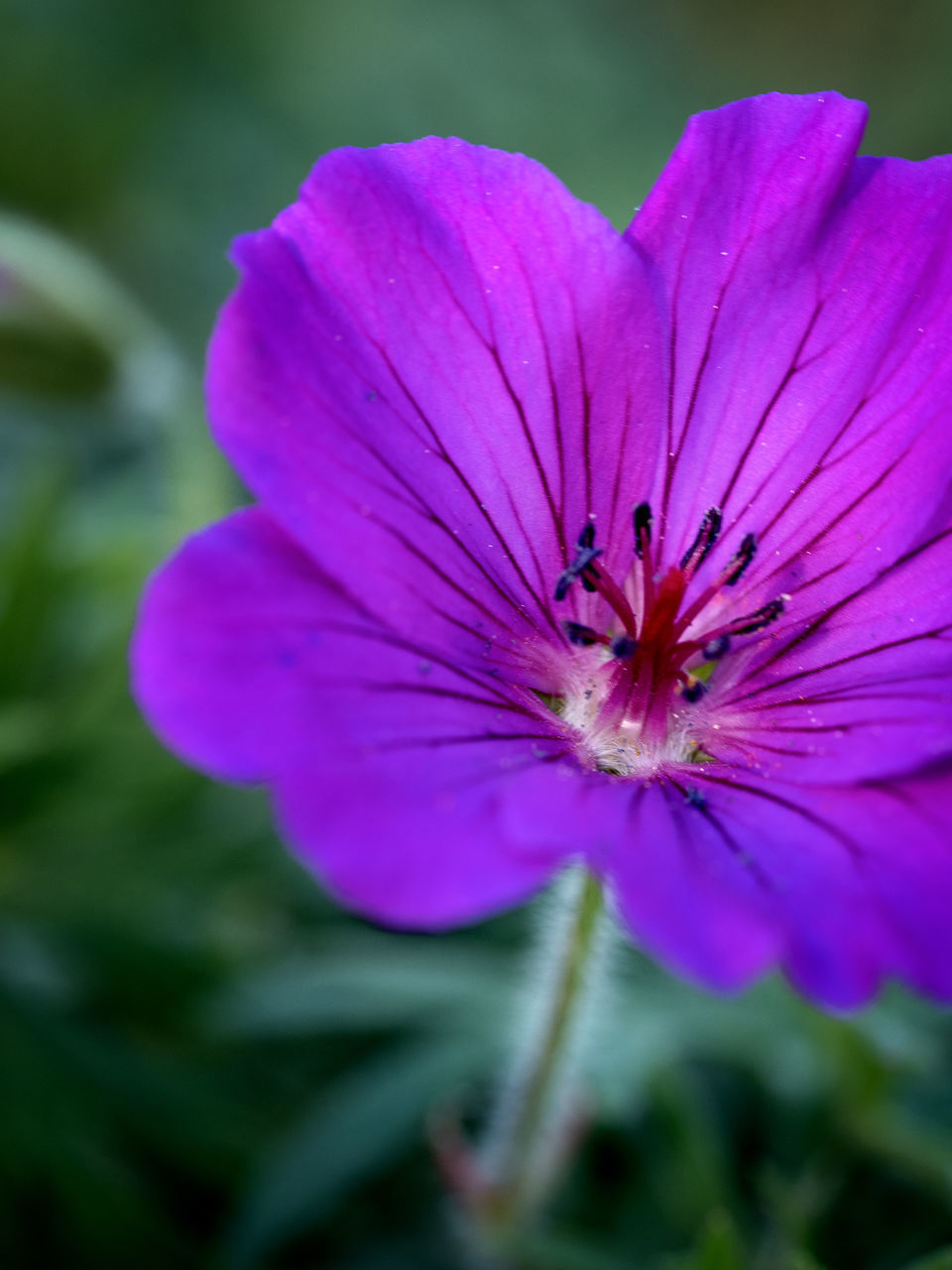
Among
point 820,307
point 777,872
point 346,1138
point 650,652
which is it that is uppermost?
point 820,307

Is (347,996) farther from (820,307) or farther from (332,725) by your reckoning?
(820,307)

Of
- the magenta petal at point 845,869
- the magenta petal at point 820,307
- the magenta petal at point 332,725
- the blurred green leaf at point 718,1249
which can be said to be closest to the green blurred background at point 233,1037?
the blurred green leaf at point 718,1249

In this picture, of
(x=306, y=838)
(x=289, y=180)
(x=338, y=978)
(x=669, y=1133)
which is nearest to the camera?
(x=306, y=838)

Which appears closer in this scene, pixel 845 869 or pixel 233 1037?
pixel 845 869

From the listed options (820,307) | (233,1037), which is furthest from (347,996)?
(820,307)

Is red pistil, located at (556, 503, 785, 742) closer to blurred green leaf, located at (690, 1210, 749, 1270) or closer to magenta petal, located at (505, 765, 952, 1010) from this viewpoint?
magenta petal, located at (505, 765, 952, 1010)

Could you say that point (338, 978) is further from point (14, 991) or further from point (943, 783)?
point (943, 783)

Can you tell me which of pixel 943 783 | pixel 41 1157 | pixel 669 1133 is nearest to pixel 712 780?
pixel 943 783

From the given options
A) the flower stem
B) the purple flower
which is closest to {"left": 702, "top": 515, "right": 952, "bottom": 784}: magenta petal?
the purple flower
